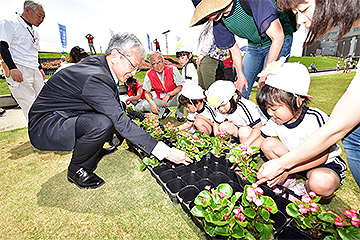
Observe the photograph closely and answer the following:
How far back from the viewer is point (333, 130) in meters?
0.85

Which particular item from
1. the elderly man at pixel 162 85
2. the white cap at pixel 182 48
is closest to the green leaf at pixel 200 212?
the elderly man at pixel 162 85

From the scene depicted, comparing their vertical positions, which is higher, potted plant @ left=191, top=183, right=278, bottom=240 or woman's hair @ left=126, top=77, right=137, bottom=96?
potted plant @ left=191, top=183, right=278, bottom=240

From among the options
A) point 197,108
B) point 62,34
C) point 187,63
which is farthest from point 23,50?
point 62,34

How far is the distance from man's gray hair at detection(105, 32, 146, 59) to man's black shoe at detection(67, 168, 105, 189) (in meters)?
1.24

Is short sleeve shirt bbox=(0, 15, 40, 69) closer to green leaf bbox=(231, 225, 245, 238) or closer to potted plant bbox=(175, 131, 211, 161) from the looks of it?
potted plant bbox=(175, 131, 211, 161)

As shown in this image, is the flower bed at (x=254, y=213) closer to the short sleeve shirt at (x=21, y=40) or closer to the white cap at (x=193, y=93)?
the white cap at (x=193, y=93)

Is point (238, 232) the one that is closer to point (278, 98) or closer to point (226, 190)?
point (226, 190)

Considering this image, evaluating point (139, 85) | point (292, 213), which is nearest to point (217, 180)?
point (292, 213)

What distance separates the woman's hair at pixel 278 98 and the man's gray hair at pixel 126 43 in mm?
1121

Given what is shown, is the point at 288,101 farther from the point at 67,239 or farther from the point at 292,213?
the point at 67,239

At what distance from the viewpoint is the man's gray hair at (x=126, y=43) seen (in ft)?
5.25

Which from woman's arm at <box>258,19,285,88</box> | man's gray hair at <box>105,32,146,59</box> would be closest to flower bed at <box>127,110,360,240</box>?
woman's arm at <box>258,19,285,88</box>

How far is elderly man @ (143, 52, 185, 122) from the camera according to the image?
3.55 meters

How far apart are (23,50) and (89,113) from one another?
2.04 meters
